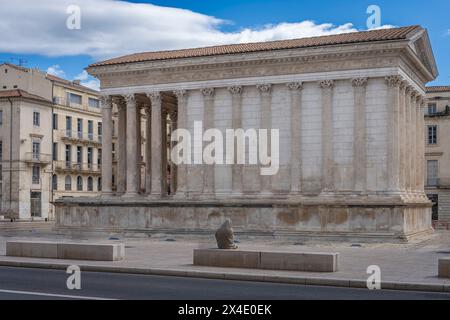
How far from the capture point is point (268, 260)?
22859 mm

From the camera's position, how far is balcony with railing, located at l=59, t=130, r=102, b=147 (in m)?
80.5

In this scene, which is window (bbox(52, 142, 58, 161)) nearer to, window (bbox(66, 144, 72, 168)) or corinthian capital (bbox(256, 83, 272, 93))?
window (bbox(66, 144, 72, 168))

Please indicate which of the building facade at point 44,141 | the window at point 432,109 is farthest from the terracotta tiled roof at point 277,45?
the window at point 432,109

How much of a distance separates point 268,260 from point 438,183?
2117 inches

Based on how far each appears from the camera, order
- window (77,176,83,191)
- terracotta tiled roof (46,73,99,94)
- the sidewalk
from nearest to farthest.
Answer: the sidewalk → terracotta tiled roof (46,73,99,94) → window (77,176,83,191)

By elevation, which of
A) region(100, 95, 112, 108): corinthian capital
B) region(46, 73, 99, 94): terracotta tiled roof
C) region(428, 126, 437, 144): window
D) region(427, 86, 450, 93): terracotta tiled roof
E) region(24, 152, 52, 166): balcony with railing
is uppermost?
region(46, 73, 99, 94): terracotta tiled roof

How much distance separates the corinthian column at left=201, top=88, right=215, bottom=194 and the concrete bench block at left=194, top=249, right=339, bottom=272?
2104 centimetres

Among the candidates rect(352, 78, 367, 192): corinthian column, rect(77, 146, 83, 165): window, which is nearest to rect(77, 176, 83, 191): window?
rect(77, 146, 83, 165): window

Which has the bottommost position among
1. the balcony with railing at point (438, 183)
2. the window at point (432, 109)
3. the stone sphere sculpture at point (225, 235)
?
the stone sphere sculpture at point (225, 235)

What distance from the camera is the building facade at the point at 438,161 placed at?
238 ft

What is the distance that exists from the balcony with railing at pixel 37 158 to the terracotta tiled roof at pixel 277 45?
2684 centimetres

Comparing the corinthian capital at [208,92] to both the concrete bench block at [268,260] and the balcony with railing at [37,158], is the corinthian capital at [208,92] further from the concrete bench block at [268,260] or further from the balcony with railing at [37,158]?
the balcony with railing at [37,158]

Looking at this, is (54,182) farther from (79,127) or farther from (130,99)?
(130,99)
